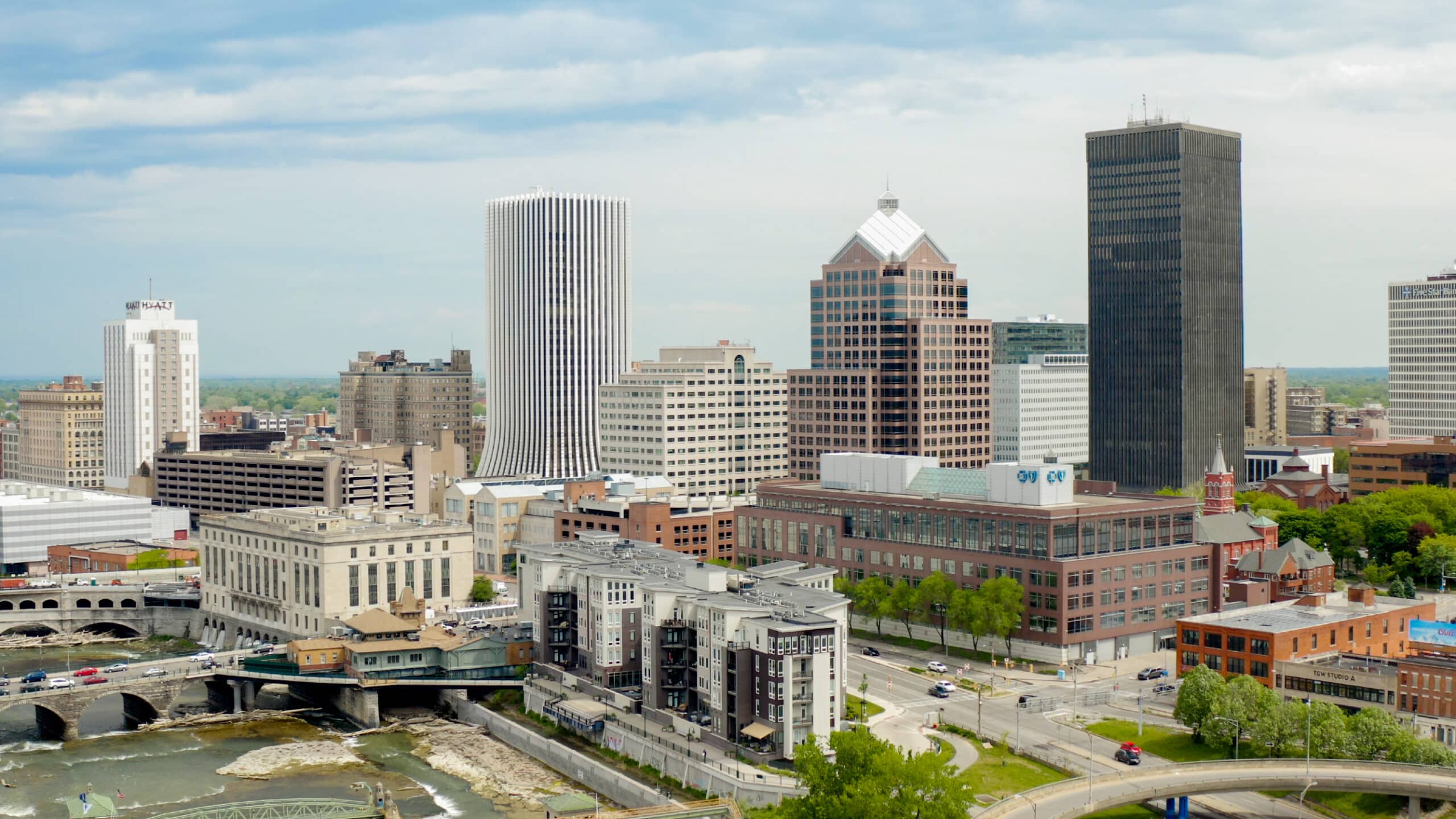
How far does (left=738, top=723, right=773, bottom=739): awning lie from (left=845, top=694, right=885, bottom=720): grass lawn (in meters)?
9.95

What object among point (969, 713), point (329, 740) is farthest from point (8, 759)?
point (969, 713)

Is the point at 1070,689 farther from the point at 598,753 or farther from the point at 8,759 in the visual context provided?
the point at 8,759

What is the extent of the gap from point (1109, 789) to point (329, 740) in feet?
232

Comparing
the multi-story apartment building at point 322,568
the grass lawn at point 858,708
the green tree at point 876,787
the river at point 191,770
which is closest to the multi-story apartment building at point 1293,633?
the grass lawn at point 858,708

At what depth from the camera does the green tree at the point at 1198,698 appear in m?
120

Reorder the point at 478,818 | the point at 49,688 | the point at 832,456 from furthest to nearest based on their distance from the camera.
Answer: the point at 832,456
the point at 49,688
the point at 478,818

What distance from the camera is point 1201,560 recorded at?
554 feet

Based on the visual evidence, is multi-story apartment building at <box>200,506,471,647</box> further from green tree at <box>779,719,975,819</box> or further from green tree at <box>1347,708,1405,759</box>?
green tree at <box>1347,708,1405,759</box>

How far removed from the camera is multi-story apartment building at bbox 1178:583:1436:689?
132 m

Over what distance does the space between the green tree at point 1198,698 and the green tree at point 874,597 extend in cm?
4623

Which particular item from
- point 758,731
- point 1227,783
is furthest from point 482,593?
point 1227,783

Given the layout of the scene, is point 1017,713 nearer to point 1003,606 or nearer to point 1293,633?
point 1003,606

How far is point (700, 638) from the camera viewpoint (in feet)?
421

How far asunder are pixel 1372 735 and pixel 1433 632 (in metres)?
40.1
